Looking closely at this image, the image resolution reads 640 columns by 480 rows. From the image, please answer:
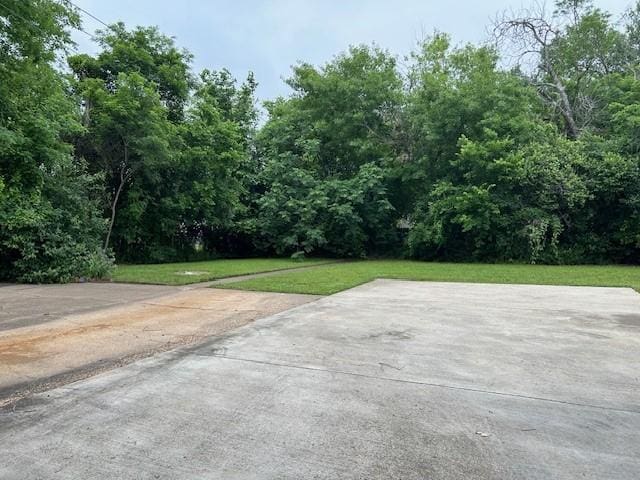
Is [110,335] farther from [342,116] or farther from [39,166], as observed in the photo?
[342,116]

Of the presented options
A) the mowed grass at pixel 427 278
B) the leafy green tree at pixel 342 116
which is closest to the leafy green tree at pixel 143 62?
the leafy green tree at pixel 342 116

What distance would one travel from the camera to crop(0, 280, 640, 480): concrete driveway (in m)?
2.29

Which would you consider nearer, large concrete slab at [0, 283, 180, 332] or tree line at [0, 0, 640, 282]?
large concrete slab at [0, 283, 180, 332]

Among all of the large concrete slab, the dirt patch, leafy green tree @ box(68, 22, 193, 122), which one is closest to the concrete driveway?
the dirt patch

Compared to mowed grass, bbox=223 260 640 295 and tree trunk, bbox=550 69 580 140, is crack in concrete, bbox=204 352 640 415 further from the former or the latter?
tree trunk, bbox=550 69 580 140

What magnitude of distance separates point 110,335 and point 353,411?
342 centimetres

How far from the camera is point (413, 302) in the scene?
7.48 metres

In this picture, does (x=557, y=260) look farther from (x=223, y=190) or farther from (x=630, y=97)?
(x=223, y=190)

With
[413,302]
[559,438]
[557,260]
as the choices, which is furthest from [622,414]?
[557,260]

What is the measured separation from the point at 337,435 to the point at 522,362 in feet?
7.68

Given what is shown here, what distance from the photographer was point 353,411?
9.74 ft

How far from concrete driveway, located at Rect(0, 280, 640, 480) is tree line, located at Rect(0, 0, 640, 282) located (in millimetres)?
7418

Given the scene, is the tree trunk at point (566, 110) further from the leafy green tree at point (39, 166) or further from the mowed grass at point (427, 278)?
the leafy green tree at point (39, 166)

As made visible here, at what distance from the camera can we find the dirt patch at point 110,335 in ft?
12.2
